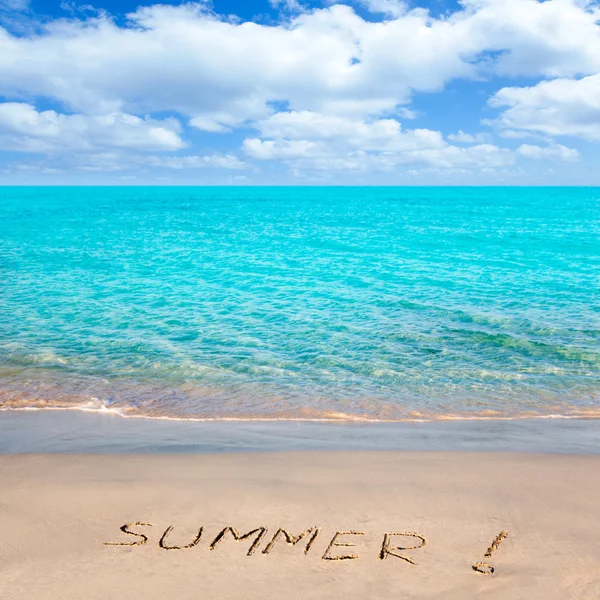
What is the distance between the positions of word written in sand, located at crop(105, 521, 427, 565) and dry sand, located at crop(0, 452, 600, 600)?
0.12 feet

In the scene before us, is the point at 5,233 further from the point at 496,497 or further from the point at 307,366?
the point at 496,497

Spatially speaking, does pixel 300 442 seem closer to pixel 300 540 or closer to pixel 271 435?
pixel 271 435

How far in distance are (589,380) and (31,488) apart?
1164cm

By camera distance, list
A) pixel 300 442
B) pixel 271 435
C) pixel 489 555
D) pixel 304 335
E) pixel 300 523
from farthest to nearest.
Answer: pixel 304 335 → pixel 271 435 → pixel 300 442 → pixel 300 523 → pixel 489 555

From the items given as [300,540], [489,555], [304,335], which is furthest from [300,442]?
[304,335]

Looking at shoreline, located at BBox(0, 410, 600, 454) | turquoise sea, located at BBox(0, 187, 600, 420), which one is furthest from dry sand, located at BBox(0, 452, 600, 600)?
turquoise sea, located at BBox(0, 187, 600, 420)

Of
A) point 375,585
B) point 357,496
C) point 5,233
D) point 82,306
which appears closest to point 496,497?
point 357,496

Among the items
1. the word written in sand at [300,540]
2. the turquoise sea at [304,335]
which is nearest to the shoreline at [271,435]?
the turquoise sea at [304,335]

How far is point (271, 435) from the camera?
9.51m

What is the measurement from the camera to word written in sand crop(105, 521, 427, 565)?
5.86 meters

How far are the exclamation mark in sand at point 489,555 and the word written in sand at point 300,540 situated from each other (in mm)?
643

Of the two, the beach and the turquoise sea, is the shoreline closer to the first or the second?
the beach

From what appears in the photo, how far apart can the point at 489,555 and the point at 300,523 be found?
86.0 inches

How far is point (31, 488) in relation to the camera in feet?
23.7
